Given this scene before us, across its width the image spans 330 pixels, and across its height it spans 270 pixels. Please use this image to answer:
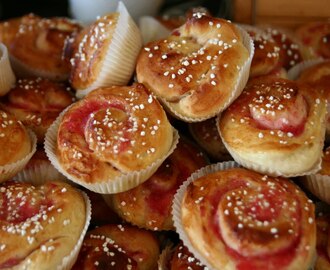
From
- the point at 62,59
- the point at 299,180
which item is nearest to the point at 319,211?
the point at 299,180

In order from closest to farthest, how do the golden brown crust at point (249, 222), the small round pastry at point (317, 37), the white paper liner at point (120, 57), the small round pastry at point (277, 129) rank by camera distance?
the golden brown crust at point (249, 222), the small round pastry at point (277, 129), the white paper liner at point (120, 57), the small round pastry at point (317, 37)

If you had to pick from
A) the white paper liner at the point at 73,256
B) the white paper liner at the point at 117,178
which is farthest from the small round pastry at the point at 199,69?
the white paper liner at the point at 73,256

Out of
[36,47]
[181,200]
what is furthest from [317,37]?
[36,47]

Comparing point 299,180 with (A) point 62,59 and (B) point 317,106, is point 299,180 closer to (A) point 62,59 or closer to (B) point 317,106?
(B) point 317,106

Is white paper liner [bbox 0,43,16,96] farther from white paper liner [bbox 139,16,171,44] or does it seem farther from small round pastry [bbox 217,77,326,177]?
small round pastry [bbox 217,77,326,177]

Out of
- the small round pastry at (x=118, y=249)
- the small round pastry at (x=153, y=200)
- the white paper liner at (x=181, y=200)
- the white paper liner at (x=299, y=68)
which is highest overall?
the white paper liner at (x=299, y=68)

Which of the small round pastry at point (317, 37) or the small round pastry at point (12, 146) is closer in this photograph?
the small round pastry at point (12, 146)

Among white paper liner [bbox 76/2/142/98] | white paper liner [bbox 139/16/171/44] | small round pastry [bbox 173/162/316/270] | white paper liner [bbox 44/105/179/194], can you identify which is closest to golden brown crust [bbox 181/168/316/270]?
small round pastry [bbox 173/162/316/270]

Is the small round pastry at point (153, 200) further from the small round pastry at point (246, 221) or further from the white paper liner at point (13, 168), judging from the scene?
the white paper liner at point (13, 168)
